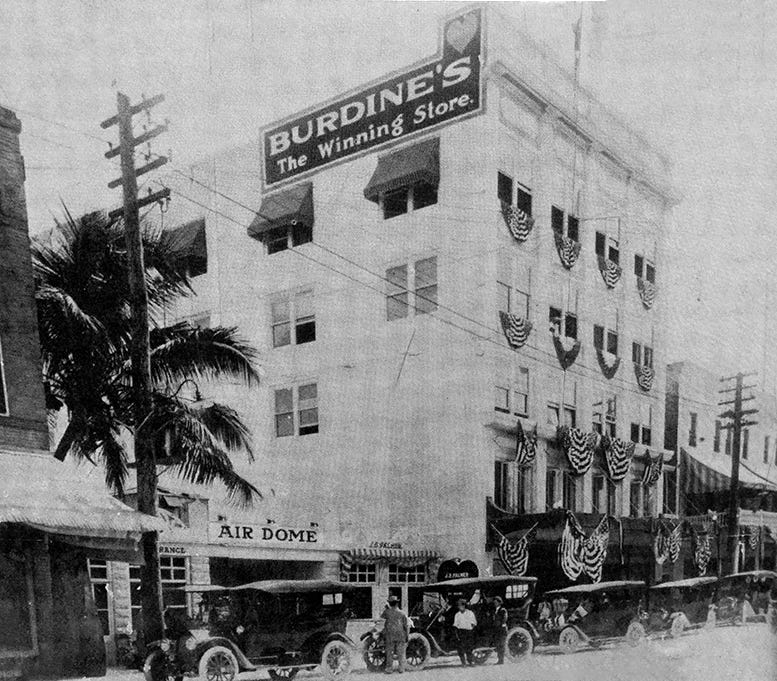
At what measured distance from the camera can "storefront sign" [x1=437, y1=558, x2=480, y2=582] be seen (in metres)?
5.73

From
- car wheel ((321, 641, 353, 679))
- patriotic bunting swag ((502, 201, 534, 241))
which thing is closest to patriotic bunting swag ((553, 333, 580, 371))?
patriotic bunting swag ((502, 201, 534, 241))

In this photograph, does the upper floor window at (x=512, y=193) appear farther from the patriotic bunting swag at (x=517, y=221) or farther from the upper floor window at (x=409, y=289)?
the upper floor window at (x=409, y=289)

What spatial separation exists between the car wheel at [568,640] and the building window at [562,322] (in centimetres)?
200

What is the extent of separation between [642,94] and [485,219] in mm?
1410

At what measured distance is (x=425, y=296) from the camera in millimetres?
5699

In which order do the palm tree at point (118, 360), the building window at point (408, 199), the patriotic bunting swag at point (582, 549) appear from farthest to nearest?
the patriotic bunting swag at point (582, 549)
the building window at point (408, 199)
the palm tree at point (118, 360)

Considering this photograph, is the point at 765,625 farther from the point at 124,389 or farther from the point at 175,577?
the point at 124,389

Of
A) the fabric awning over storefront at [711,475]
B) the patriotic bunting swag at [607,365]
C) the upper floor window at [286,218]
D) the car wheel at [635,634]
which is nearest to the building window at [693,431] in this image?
the fabric awning over storefront at [711,475]

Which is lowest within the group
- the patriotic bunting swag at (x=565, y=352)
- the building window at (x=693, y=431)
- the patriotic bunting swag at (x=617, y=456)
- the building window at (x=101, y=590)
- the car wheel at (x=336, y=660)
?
the car wheel at (x=336, y=660)

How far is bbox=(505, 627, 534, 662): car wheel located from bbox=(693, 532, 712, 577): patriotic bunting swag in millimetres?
1691

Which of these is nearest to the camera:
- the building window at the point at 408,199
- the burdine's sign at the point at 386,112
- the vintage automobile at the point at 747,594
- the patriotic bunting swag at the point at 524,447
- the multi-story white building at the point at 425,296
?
the multi-story white building at the point at 425,296

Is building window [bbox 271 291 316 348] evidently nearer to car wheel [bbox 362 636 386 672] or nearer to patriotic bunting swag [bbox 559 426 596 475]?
car wheel [bbox 362 636 386 672]

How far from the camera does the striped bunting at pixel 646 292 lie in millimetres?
6695

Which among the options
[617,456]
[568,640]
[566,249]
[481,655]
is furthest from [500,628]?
[566,249]
